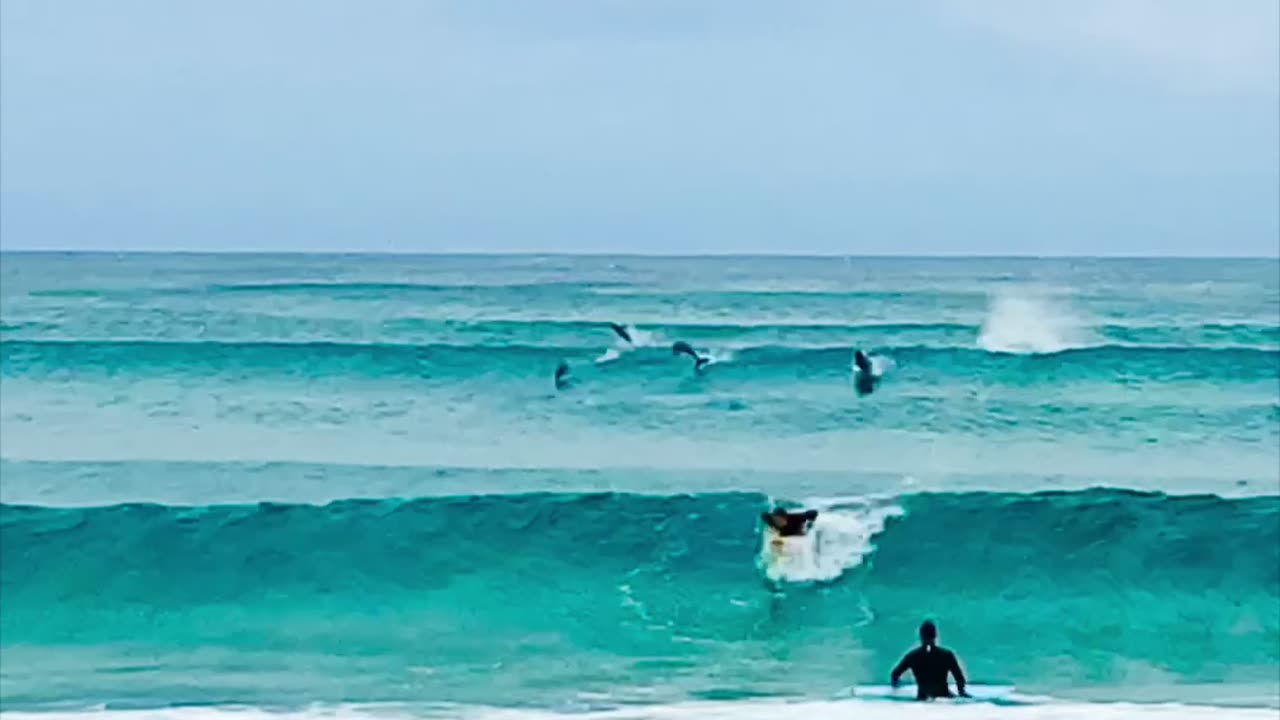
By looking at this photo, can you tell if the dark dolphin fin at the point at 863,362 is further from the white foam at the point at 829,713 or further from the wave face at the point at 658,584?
the white foam at the point at 829,713

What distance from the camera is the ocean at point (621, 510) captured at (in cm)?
766

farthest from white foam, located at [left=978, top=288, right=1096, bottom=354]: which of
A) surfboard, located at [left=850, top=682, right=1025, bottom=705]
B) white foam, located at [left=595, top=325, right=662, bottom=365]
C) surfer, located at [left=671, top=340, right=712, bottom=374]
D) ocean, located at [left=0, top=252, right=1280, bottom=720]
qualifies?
surfboard, located at [left=850, top=682, right=1025, bottom=705]

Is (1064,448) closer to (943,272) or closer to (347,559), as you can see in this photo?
(347,559)

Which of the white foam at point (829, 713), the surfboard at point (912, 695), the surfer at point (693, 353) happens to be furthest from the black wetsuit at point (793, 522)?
the surfer at point (693, 353)

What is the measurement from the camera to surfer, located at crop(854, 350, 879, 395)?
19125mm

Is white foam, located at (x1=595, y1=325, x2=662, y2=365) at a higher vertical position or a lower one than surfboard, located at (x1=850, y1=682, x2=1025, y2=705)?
higher

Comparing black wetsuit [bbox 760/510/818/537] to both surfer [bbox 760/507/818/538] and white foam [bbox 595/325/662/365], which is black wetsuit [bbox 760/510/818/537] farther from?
white foam [bbox 595/325/662/365]

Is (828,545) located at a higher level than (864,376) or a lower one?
lower

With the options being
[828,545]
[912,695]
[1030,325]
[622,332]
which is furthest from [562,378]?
[912,695]

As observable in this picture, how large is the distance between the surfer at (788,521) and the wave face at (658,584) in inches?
6.5

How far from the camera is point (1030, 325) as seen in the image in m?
27.0

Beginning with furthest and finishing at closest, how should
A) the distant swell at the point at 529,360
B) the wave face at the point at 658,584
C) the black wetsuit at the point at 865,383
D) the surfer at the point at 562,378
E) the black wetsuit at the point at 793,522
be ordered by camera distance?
the distant swell at the point at 529,360 < the surfer at the point at 562,378 < the black wetsuit at the point at 865,383 < the black wetsuit at the point at 793,522 < the wave face at the point at 658,584

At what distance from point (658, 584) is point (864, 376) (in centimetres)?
992

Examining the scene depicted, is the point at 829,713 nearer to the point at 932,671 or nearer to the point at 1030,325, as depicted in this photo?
the point at 932,671
